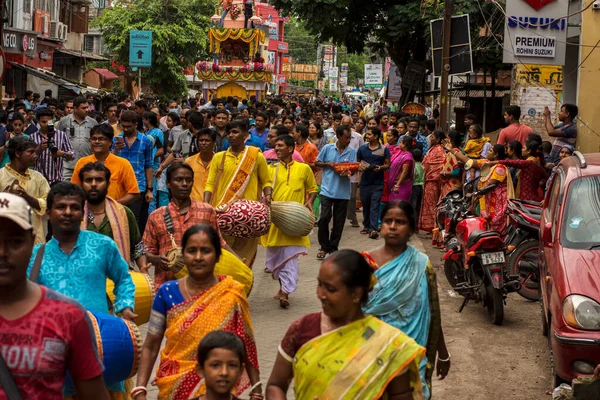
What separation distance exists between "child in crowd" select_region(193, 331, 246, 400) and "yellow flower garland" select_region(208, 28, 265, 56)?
5721 cm

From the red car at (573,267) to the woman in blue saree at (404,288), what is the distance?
194 centimetres

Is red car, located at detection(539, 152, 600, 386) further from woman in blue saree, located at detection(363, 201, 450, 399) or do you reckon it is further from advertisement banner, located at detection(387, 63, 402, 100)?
advertisement banner, located at detection(387, 63, 402, 100)

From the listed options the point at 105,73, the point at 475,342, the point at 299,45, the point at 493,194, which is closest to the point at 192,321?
the point at 475,342

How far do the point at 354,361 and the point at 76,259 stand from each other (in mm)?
1833

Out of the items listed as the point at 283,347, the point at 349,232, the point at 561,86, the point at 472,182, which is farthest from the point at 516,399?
the point at 561,86

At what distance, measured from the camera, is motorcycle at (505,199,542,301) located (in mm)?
10734

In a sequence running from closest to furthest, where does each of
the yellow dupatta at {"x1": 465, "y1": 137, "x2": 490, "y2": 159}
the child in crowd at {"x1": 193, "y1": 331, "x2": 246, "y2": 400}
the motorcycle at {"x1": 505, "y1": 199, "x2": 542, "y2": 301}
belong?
the child in crowd at {"x1": 193, "y1": 331, "x2": 246, "y2": 400} → the motorcycle at {"x1": 505, "y1": 199, "x2": 542, "y2": 301} → the yellow dupatta at {"x1": 465, "y1": 137, "x2": 490, "y2": 159}

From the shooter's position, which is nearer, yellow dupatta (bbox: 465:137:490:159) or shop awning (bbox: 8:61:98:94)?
yellow dupatta (bbox: 465:137:490:159)

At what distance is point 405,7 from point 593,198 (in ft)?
69.8

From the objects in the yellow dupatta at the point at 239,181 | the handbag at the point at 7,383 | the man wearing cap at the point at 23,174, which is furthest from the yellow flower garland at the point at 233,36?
the handbag at the point at 7,383

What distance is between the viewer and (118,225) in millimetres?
6344

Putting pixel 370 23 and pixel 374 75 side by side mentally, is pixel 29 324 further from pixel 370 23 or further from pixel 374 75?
pixel 374 75

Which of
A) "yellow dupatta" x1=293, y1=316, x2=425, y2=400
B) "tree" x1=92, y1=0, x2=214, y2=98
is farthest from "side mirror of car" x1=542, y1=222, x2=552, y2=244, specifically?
"tree" x1=92, y1=0, x2=214, y2=98

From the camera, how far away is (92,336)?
3154mm
